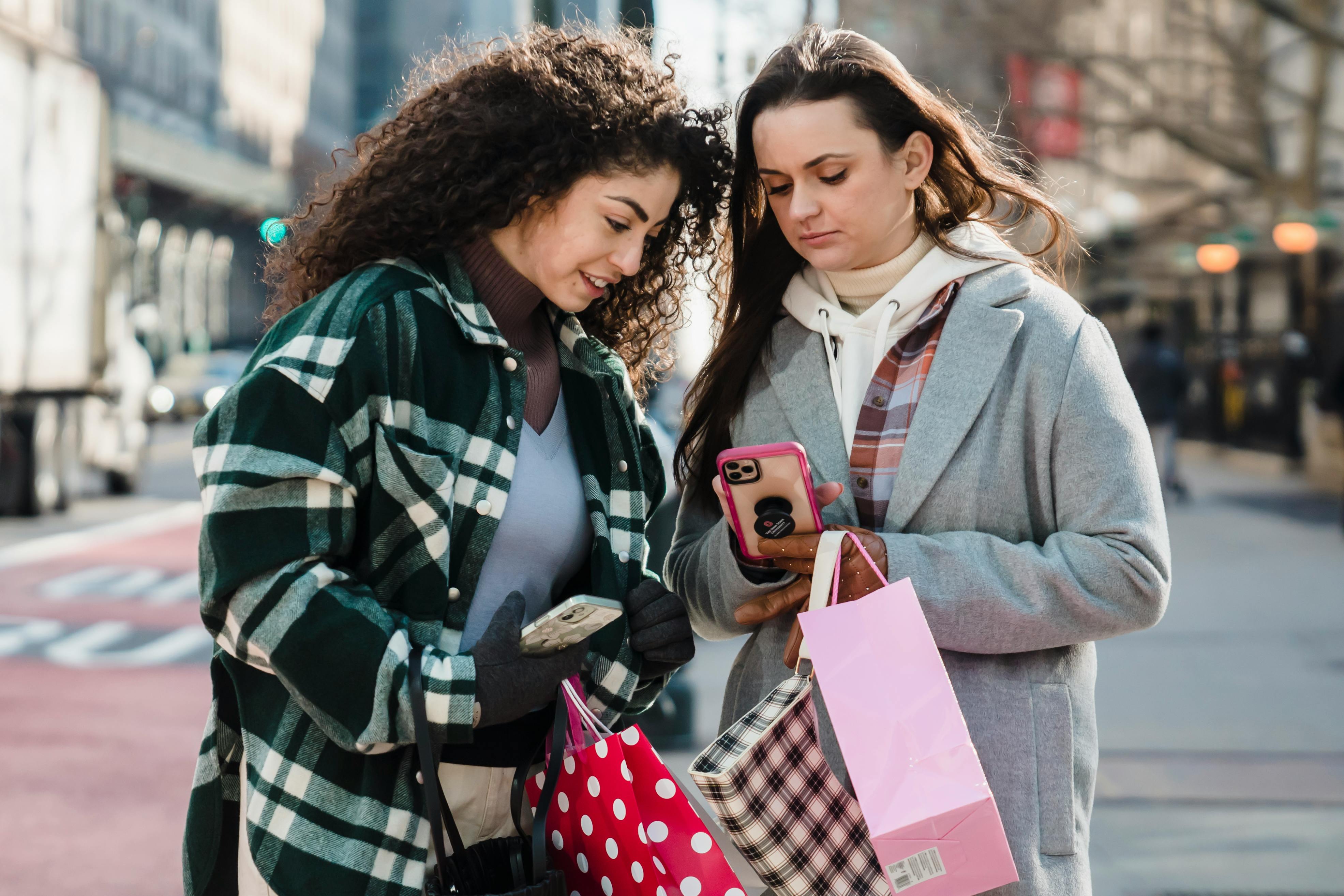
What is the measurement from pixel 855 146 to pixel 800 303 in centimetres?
32

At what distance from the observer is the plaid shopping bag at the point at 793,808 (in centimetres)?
198

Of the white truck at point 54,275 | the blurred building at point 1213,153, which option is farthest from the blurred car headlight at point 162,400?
the blurred building at point 1213,153

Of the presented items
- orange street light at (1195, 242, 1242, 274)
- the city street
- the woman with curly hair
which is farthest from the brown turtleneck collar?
orange street light at (1195, 242, 1242, 274)

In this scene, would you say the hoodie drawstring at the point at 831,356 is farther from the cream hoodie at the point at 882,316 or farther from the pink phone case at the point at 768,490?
the pink phone case at the point at 768,490

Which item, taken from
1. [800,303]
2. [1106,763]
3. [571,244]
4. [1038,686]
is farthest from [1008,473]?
[1106,763]

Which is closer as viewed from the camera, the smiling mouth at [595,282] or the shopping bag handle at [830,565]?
the shopping bag handle at [830,565]

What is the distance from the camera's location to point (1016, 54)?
702 inches

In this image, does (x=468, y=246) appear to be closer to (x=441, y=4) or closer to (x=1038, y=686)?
(x=1038, y=686)

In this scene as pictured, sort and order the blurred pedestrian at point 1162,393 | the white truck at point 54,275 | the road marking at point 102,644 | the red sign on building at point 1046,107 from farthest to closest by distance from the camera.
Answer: the red sign on building at point 1046,107
the blurred pedestrian at point 1162,393
the white truck at point 54,275
the road marking at point 102,644

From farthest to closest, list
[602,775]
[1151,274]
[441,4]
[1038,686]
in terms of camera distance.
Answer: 1. [441,4]
2. [1151,274]
3. [1038,686]
4. [602,775]

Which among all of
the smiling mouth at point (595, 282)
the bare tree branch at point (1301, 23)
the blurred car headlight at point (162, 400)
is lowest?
the smiling mouth at point (595, 282)

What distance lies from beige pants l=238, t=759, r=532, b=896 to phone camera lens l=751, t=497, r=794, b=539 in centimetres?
57

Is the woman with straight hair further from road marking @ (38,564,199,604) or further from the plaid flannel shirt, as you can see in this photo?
road marking @ (38,564,199,604)

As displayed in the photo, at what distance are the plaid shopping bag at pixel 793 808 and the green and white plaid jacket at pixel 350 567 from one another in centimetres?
32
